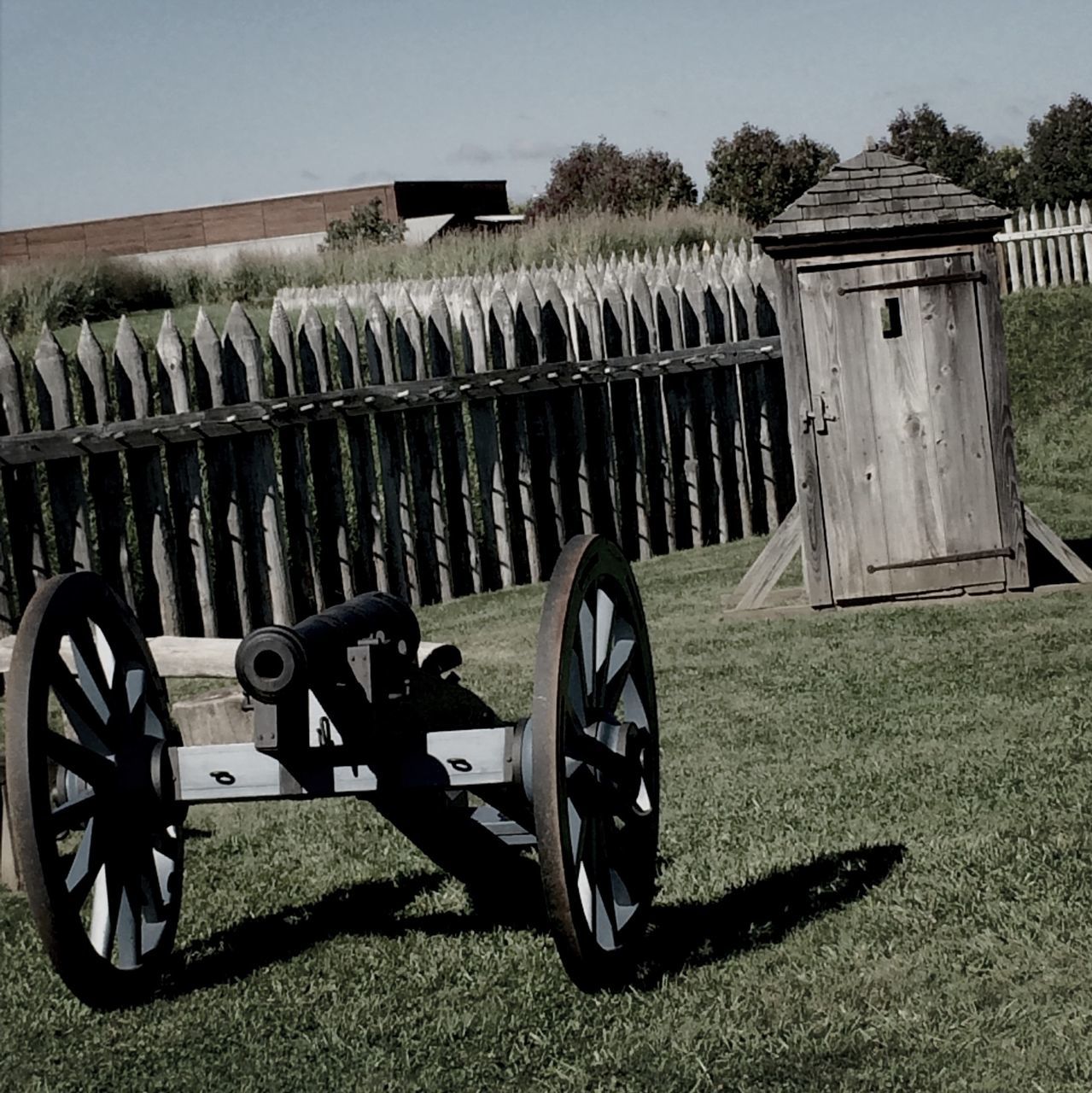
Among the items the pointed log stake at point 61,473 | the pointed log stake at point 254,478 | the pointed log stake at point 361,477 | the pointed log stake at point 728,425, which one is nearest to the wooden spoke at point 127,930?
the pointed log stake at point 61,473

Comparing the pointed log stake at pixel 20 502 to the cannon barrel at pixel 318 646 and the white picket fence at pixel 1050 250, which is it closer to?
the cannon barrel at pixel 318 646

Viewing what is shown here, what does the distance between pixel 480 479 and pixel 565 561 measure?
6.90m

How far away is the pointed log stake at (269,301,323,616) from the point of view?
10.2 meters

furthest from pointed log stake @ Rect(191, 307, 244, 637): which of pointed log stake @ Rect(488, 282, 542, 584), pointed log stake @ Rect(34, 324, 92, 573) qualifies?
pointed log stake @ Rect(488, 282, 542, 584)

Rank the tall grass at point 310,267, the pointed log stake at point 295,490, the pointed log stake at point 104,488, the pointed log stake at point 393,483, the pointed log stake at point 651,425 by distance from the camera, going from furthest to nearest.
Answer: the tall grass at point 310,267, the pointed log stake at point 651,425, the pointed log stake at point 393,483, the pointed log stake at point 295,490, the pointed log stake at point 104,488

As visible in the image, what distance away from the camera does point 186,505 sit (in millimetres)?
9805

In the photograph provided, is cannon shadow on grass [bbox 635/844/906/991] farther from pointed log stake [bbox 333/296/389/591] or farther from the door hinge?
pointed log stake [bbox 333/296/389/591]

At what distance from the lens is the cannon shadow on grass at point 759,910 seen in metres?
4.57

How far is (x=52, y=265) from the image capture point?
90.4 ft

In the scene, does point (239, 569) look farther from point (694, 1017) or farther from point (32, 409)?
point (694, 1017)

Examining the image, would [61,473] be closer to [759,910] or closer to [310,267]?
[759,910]

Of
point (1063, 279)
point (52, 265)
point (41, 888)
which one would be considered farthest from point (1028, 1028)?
point (52, 265)

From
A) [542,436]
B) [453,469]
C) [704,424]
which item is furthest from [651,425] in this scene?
[453,469]

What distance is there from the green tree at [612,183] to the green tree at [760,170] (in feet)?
4.84
